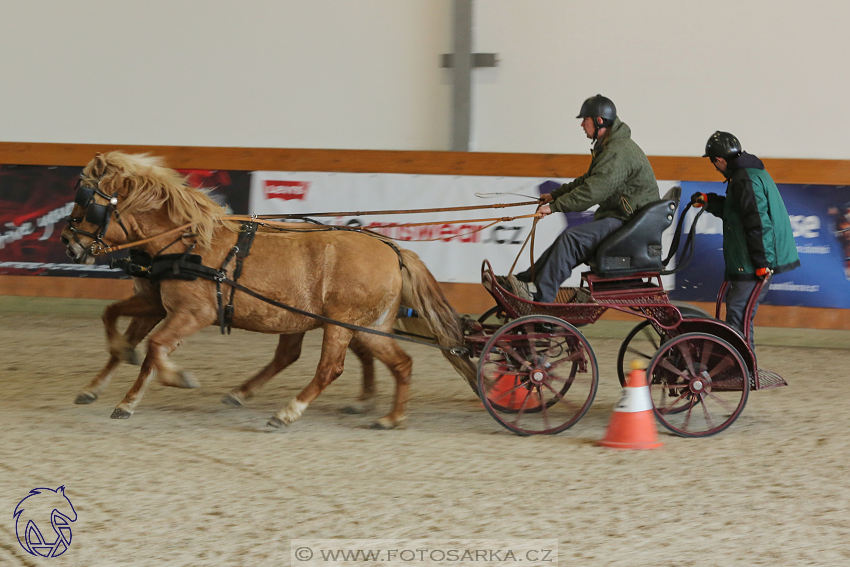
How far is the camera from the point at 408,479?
396 centimetres

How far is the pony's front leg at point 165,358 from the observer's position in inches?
182

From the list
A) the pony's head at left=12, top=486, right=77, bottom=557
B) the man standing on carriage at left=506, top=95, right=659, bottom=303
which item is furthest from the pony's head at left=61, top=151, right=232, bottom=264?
the man standing on carriage at left=506, top=95, right=659, bottom=303

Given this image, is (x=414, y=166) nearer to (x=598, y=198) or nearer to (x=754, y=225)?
(x=598, y=198)

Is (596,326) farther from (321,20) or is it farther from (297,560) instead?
(297,560)

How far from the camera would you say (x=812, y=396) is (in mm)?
5957

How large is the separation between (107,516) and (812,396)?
195 inches

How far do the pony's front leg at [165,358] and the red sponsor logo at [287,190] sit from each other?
3976mm

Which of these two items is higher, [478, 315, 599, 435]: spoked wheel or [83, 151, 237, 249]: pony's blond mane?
[83, 151, 237, 249]: pony's blond mane

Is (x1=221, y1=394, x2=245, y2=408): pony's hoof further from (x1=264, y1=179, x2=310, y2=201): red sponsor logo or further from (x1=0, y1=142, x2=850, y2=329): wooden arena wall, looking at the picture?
(x1=264, y1=179, x2=310, y2=201): red sponsor logo

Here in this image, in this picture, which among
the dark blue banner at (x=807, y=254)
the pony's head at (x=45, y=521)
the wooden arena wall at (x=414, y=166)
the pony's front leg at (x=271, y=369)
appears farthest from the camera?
the wooden arena wall at (x=414, y=166)

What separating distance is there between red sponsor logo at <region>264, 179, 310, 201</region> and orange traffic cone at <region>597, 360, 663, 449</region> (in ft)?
16.2

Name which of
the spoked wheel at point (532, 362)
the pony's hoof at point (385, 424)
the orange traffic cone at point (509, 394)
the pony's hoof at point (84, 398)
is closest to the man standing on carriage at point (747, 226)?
A: the spoked wheel at point (532, 362)

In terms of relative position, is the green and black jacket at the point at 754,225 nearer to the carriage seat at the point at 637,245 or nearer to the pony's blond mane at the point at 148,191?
the carriage seat at the point at 637,245

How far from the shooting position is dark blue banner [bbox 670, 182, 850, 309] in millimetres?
7730
